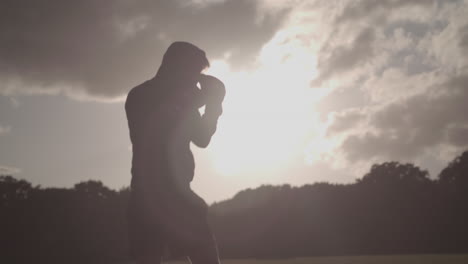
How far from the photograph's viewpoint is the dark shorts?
3432 mm

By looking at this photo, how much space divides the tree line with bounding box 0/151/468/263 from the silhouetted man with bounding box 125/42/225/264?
125 feet

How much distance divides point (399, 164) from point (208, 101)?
9424 centimetres

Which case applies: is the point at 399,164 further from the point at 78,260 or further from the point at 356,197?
the point at 78,260

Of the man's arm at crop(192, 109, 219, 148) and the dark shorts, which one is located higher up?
the man's arm at crop(192, 109, 219, 148)

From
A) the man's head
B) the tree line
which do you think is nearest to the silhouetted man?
the man's head

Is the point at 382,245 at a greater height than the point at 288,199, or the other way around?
the point at 288,199

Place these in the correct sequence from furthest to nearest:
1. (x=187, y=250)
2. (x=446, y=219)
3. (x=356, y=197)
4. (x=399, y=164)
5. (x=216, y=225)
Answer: (x=399, y=164) < (x=216, y=225) < (x=356, y=197) < (x=446, y=219) < (x=187, y=250)

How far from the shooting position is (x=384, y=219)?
4356cm

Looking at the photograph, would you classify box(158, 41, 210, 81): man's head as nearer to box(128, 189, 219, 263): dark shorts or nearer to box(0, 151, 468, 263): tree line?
box(128, 189, 219, 263): dark shorts

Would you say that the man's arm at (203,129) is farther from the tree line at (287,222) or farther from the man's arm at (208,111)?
the tree line at (287,222)

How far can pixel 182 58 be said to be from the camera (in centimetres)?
379

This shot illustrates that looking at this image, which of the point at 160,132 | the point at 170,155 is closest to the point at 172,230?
the point at 170,155

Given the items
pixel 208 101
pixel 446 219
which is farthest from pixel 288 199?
pixel 208 101

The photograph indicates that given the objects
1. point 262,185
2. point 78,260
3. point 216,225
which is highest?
point 262,185
